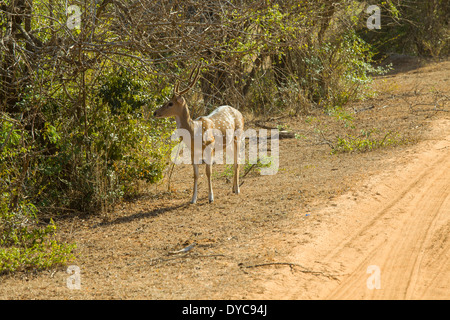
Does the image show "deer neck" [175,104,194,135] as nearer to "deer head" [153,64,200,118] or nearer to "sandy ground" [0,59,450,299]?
"deer head" [153,64,200,118]

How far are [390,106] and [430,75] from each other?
5004 mm

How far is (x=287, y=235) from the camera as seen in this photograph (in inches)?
286

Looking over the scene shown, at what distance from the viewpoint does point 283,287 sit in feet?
19.1

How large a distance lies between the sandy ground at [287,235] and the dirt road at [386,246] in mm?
15

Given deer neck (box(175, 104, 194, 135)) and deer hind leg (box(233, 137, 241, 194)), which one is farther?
deer hind leg (box(233, 137, 241, 194))

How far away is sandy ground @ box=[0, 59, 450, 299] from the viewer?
588 centimetres

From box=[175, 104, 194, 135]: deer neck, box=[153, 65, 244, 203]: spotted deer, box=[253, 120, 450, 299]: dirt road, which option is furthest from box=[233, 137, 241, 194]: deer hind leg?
box=[253, 120, 450, 299]: dirt road

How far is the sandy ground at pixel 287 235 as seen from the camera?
5.88 m

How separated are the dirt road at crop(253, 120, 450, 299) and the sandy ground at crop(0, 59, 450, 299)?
0.01 meters

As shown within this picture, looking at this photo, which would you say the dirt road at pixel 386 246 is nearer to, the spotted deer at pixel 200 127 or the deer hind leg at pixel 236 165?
the deer hind leg at pixel 236 165

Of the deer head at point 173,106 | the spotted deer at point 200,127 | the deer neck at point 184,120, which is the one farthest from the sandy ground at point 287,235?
the deer head at point 173,106

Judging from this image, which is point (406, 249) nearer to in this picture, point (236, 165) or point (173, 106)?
point (236, 165)

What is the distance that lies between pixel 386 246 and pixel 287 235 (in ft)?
4.18
